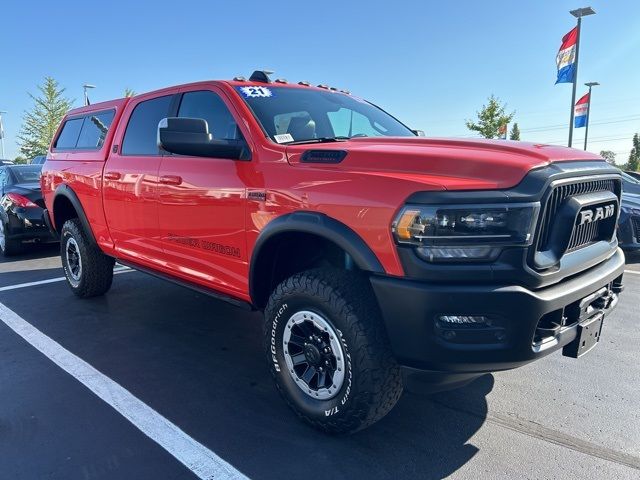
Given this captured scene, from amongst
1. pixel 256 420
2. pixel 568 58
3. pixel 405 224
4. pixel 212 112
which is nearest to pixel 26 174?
pixel 212 112

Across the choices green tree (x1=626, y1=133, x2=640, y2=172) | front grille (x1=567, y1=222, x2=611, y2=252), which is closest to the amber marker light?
front grille (x1=567, y1=222, x2=611, y2=252)

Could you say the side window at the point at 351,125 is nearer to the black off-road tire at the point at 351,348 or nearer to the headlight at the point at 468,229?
the black off-road tire at the point at 351,348

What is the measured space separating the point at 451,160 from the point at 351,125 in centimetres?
150

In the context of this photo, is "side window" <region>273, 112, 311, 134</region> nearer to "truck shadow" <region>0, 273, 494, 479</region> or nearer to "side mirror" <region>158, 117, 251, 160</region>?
"side mirror" <region>158, 117, 251, 160</region>

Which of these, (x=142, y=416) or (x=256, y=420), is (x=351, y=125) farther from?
(x=142, y=416)

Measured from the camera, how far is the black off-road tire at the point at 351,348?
2.32 metres

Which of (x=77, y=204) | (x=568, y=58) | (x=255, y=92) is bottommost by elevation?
(x=77, y=204)

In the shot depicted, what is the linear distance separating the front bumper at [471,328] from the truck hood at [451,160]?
47 centimetres

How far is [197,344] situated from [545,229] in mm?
2848

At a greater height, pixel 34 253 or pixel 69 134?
pixel 69 134

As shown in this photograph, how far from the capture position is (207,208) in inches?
128

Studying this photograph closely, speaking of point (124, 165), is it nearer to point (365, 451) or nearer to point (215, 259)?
point (215, 259)

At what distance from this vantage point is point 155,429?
266cm

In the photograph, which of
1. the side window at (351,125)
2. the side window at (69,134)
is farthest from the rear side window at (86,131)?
the side window at (351,125)
